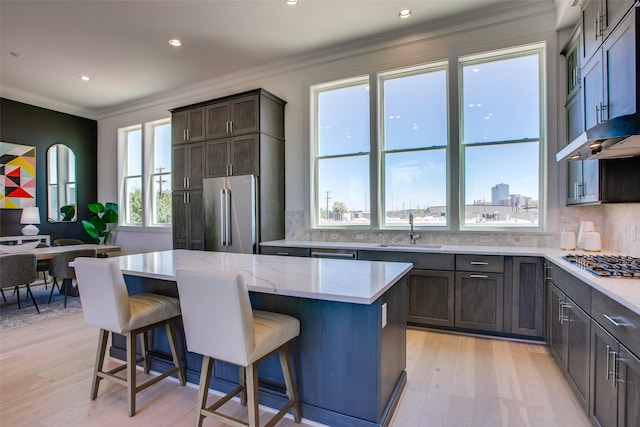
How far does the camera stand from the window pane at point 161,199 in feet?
19.3

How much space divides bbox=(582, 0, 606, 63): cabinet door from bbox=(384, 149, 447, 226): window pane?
4.99ft

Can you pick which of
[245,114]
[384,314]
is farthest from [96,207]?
[384,314]

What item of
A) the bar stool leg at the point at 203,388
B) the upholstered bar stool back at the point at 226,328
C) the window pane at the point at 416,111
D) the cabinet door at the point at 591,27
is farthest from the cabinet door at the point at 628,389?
the window pane at the point at 416,111

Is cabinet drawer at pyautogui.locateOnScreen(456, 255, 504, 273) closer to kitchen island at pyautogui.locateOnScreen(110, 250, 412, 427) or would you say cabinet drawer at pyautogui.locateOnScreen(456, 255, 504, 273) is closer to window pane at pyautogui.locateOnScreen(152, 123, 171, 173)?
kitchen island at pyautogui.locateOnScreen(110, 250, 412, 427)

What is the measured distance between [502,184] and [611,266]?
5.81 feet

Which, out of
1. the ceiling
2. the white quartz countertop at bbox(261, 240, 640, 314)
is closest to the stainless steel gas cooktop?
the white quartz countertop at bbox(261, 240, 640, 314)

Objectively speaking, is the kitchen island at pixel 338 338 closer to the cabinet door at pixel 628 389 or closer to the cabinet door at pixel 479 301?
the cabinet door at pixel 628 389

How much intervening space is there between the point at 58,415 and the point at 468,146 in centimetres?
422

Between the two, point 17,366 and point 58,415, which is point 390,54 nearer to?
point 58,415

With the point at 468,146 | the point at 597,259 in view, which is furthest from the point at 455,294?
the point at 468,146

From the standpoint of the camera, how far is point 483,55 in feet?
11.7

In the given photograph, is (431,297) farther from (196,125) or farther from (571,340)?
(196,125)

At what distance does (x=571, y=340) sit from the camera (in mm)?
2107

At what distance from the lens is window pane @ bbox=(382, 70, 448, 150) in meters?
3.83
